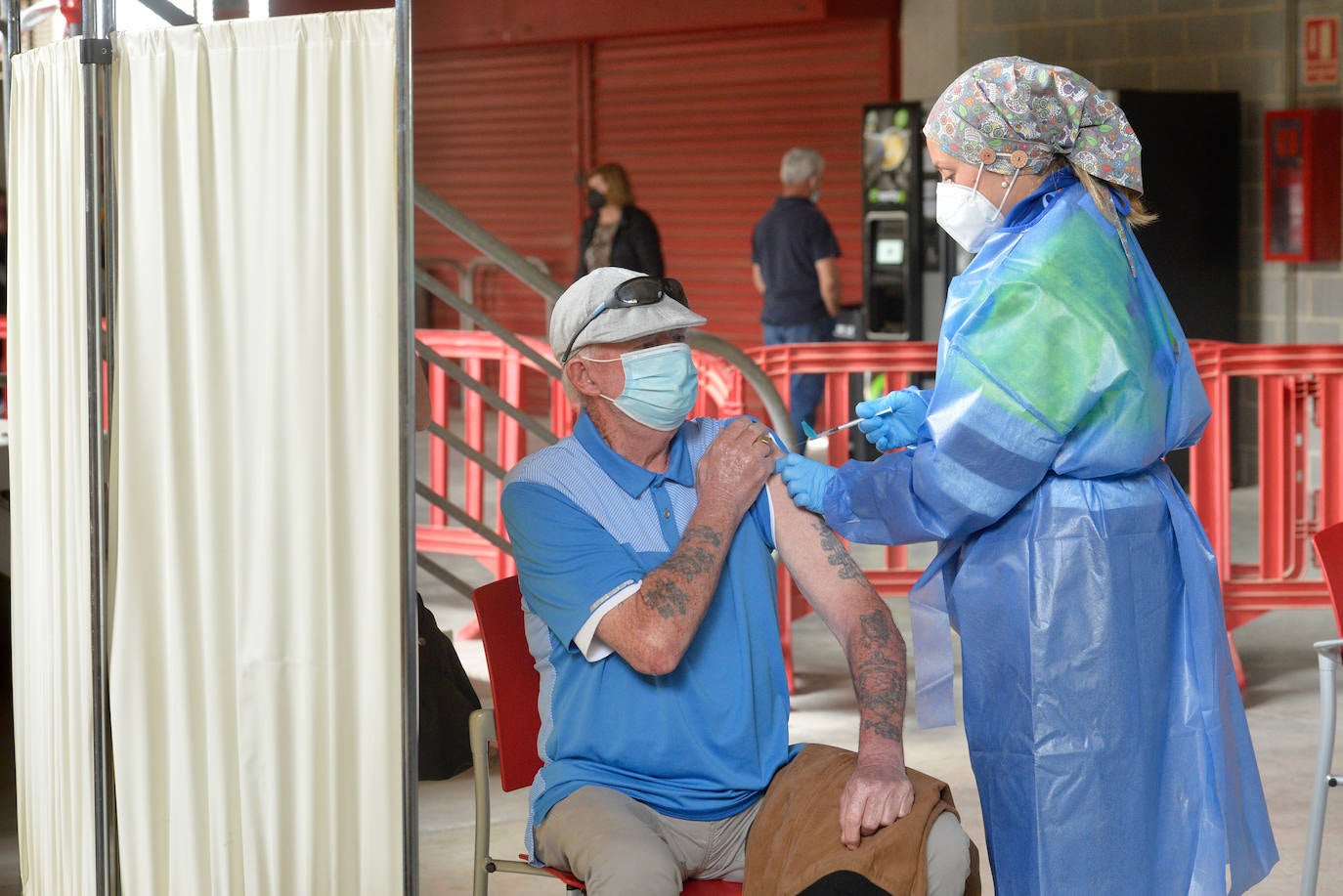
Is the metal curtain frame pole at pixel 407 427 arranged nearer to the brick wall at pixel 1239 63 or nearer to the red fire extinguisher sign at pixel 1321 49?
the brick wall at pixel 1239 63

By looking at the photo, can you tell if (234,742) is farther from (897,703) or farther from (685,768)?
(897,703)

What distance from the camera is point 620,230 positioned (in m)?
7.55

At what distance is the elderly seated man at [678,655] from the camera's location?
7.32 ft

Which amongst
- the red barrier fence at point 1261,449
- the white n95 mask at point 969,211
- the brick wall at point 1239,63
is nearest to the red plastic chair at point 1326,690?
the white n95 mask at point 969,211

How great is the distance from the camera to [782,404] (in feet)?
14.4

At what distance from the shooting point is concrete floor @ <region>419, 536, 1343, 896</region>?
3557 millimetres

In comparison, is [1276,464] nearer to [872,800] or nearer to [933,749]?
[933,749]

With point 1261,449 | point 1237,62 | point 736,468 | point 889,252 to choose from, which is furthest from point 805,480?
point 1237,62

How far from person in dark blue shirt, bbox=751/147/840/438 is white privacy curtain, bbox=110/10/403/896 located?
5436mm

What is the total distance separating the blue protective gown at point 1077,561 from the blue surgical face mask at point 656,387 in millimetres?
339

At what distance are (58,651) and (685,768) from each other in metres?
0.97

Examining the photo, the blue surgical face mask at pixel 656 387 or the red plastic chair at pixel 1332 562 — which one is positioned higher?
the blue surgical face mask at pixel 656 387

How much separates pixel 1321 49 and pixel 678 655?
6.65 meters

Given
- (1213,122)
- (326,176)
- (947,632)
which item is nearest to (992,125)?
(947,632)
